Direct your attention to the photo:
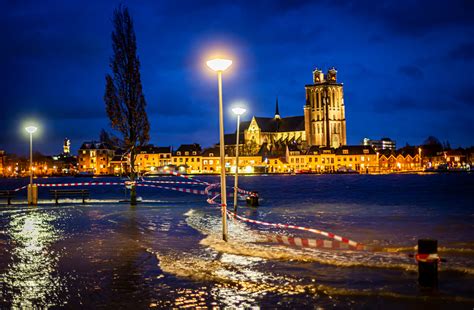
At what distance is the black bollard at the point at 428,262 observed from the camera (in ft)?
35.4

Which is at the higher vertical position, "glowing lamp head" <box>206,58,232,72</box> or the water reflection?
"glowing lamp head" <box>206,58,232,72</box>

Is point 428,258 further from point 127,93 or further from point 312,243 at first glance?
point 127,93

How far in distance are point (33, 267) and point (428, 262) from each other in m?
9.81

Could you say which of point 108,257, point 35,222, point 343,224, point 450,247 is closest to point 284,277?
point 108,257

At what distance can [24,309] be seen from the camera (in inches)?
383

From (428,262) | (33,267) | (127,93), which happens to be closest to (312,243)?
(428,262)

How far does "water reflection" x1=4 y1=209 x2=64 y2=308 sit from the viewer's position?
10523 millimetres

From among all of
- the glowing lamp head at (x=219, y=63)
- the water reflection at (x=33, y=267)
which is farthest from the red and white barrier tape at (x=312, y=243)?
the water reflection at (x=33, y=267)

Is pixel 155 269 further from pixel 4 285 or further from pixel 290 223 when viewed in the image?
pixel 290 223

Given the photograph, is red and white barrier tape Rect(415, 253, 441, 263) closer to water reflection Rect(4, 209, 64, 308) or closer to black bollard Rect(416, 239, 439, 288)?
black bollard Rect(416, 239, 439, 288)

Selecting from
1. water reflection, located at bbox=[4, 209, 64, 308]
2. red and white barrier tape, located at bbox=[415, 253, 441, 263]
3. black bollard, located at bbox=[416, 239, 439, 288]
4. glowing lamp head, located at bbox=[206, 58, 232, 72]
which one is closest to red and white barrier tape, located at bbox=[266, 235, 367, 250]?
black bollard, located at bbox=[416, 239, 439, 288]

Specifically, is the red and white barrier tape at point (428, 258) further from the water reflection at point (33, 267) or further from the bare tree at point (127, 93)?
the bare tree at point (127, 93)

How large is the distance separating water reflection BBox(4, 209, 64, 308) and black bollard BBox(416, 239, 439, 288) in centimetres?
746

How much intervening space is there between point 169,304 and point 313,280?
12.1 feet
